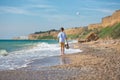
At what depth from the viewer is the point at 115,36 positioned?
57781 mm

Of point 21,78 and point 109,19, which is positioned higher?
point 109,19

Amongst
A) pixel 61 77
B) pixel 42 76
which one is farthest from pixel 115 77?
pixel 42 76

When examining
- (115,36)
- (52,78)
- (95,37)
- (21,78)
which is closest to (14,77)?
(21,78)

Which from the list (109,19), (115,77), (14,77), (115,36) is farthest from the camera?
(109,19)

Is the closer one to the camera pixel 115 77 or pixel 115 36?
pixel 115 77

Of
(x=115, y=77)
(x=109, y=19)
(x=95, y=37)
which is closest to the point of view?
(x=115, y=77)

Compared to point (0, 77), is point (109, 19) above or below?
above

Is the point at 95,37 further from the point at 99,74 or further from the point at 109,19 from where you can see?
the point at 99,74

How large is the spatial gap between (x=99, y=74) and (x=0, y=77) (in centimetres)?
341

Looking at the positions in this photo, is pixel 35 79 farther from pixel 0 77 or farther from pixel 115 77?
pixel 115 77

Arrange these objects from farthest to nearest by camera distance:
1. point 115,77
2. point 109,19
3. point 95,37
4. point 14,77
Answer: point 109,19 → point 95,37 → point 14,77 → point 115,77

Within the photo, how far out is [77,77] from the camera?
1017cm

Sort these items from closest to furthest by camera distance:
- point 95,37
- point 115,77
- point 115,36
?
point 115,77, point 115,36, point 95,37

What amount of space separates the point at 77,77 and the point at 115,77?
1.26m
